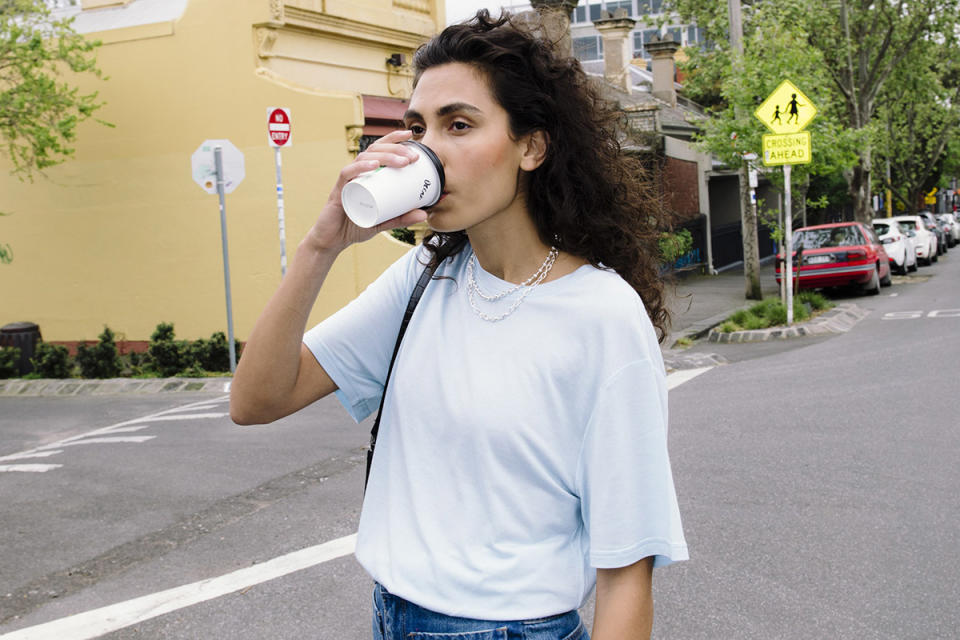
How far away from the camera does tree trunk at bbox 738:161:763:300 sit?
19.5 metres

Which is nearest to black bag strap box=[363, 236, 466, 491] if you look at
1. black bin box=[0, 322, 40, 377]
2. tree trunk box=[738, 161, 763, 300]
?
black bin box=[0, 322, 40, 377]

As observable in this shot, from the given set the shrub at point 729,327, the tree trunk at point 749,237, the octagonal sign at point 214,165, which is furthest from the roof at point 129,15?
the tree trunk at point 749,237

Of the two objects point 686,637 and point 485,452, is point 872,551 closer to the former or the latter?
point 686,637

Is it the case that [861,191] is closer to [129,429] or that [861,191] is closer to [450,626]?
[129,429]

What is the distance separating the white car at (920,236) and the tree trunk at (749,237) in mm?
12319

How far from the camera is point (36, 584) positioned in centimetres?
532

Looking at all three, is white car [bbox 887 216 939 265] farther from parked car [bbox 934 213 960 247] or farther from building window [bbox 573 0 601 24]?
building window [bbox 573 0 601 24]

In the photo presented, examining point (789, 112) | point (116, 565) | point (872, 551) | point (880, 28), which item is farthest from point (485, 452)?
point (880, 28)

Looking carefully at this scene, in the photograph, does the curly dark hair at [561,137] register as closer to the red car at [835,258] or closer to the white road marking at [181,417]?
the white road marking at [181,417]

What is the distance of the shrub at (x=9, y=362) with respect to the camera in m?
14.9

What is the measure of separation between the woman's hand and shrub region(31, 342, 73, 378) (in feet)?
45.6

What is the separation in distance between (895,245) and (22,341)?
71.5 feet

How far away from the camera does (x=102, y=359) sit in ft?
46.7

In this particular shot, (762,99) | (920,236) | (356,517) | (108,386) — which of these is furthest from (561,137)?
(920,236)
